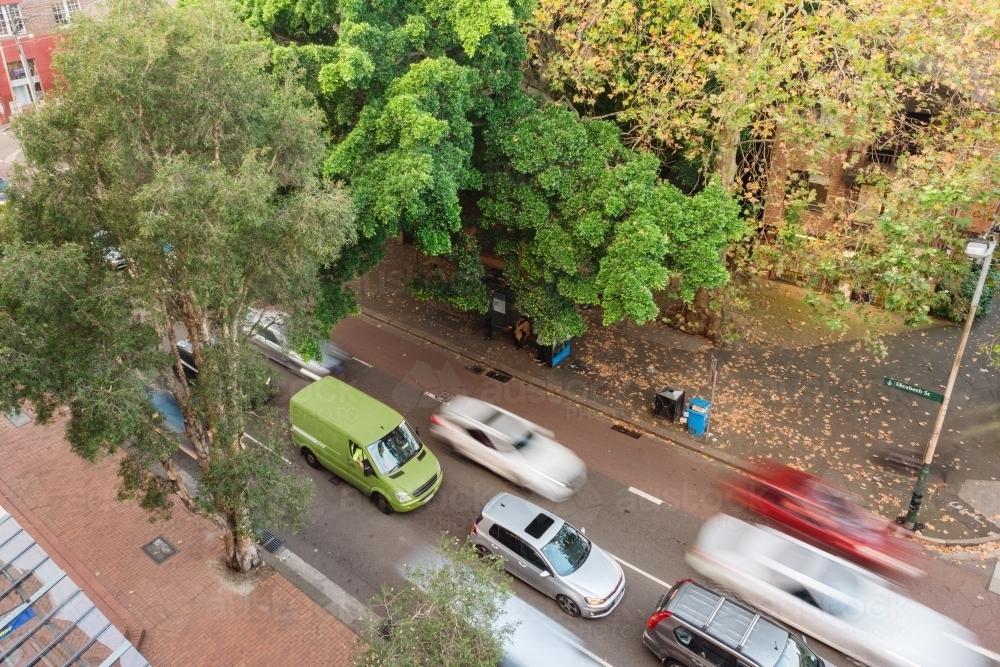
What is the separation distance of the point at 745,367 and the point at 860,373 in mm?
3158

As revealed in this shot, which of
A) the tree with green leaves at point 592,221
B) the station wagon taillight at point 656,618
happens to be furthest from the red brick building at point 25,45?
the station wagon taillight at point 656,618

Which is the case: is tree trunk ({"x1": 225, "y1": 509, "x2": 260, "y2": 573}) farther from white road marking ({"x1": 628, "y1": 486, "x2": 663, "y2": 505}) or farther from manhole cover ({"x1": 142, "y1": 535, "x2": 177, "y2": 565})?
white road marking ({"x1": 628, "y1": 486, "x2": 663, "y2": 505})

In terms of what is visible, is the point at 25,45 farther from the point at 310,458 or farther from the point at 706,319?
the point at 706,319

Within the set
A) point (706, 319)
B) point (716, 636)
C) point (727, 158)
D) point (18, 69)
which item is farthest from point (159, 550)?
point (18, 69)

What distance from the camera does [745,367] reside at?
64.3 feet

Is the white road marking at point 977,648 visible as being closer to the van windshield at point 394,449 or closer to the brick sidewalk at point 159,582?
the brick sidewalk at point 159,582

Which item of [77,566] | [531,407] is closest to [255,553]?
[77,566]

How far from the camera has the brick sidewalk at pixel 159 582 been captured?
11531mm

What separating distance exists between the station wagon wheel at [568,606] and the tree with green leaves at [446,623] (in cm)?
345

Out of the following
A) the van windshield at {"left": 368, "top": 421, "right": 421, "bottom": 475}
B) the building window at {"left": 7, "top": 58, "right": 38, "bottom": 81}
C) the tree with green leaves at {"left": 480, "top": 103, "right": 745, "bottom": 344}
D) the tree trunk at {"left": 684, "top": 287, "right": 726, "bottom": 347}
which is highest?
the building window at {"left": 7, "top": 58, "right": 38, "bottom": 81}

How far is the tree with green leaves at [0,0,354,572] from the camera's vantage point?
8117 millimetres

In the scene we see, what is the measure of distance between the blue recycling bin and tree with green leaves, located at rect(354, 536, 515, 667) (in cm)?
895

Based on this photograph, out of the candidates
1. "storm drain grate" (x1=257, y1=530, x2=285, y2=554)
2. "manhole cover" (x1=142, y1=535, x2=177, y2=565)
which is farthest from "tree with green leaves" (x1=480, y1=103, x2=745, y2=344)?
"manhole cover" (x1=142, y1=535, x2=177, y2=565)

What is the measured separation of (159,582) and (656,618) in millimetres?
9062
